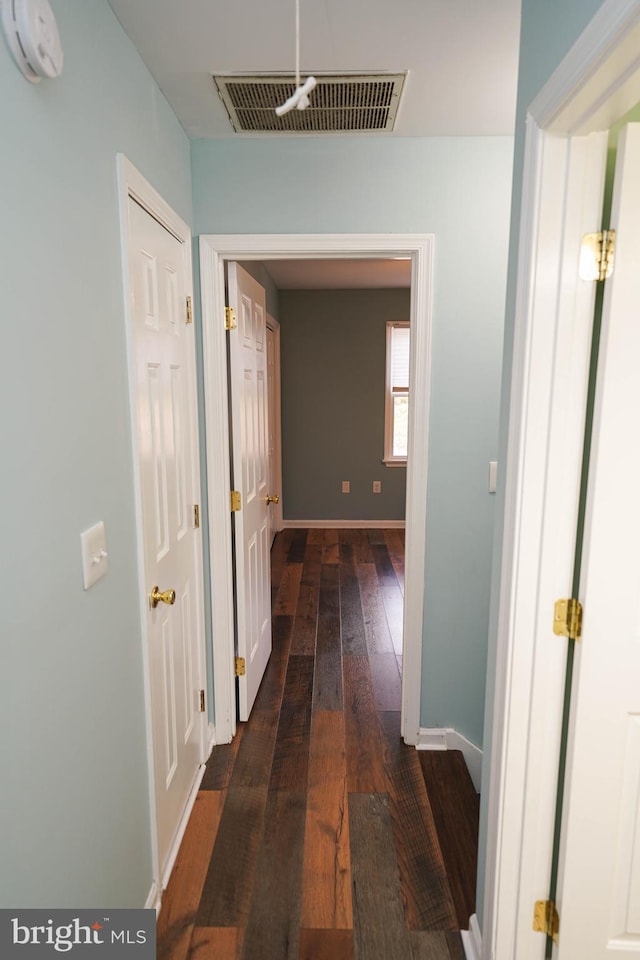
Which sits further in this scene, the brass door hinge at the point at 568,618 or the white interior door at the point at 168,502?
the white interior door at the point at 168,502

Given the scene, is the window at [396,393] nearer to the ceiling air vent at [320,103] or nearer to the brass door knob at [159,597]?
the ceiling air vent at [320,103]

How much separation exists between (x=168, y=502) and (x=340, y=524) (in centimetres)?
447

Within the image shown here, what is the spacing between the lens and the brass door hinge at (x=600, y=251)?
1148 millimetres

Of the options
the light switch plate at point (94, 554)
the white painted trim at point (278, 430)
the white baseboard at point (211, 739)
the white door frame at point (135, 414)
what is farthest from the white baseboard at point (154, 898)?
the white painted trim at point (278, 430)

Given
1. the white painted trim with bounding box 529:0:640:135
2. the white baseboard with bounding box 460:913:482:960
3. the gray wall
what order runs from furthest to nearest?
the gray wall → the white baseboard with bounding box 460:913:482:960 → the white painted trim with bounding box 529:0:640:135

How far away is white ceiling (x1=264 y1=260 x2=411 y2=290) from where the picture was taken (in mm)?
4609

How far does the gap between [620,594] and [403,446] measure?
5014mm

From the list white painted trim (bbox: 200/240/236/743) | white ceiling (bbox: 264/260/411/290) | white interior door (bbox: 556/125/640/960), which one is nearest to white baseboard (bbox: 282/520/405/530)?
white ceiling (bbox: 264/260/411/290)

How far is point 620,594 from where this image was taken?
1.24 m

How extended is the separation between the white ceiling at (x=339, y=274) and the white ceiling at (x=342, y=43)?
2.50 m

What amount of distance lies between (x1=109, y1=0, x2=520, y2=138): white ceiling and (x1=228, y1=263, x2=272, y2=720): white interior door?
2.60ft

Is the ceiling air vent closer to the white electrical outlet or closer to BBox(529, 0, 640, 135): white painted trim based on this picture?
BBox(529, 0, 640, 135): white painted trim

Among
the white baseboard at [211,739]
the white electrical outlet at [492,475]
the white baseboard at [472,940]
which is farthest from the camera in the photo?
the white baseboard at [211,739]

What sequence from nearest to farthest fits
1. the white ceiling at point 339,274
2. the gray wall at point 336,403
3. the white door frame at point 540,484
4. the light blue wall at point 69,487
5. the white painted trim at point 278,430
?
the light blue wall at point 69,487
the white door frame at point 540,484
the white ceiling at point 339,274
the white painted trim at point 278,430
the gray wall at point 336,403
